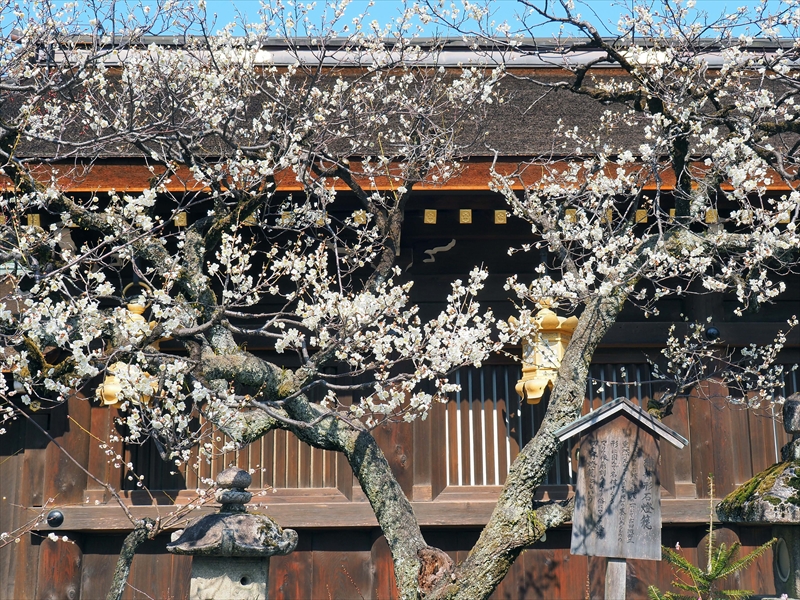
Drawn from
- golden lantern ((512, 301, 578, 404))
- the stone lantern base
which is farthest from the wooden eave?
the stone lantern base

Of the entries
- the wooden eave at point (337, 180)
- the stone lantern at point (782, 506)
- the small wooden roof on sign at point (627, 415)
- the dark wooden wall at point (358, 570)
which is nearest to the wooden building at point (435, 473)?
the dark wooden wall at point (358, 570)

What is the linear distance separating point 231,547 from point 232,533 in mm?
79

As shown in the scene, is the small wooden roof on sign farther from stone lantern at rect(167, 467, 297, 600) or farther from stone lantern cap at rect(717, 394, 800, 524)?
stone lantern at rect(167, 467, 297, 600)

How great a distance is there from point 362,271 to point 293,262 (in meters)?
1.88

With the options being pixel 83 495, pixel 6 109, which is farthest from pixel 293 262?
pixel 6 109

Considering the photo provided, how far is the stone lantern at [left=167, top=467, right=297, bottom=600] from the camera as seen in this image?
4.84 m

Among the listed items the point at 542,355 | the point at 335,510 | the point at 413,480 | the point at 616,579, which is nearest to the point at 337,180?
the point at 542,355

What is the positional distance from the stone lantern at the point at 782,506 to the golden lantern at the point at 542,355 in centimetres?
172

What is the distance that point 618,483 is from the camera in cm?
498

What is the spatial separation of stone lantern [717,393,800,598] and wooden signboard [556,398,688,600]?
2.30 ft

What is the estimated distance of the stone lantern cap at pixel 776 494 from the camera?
508cm

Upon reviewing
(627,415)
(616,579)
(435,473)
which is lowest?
(616,579)

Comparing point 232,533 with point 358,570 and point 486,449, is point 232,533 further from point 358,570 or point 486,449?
point 486,449

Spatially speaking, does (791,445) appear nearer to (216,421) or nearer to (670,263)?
(670,263)
